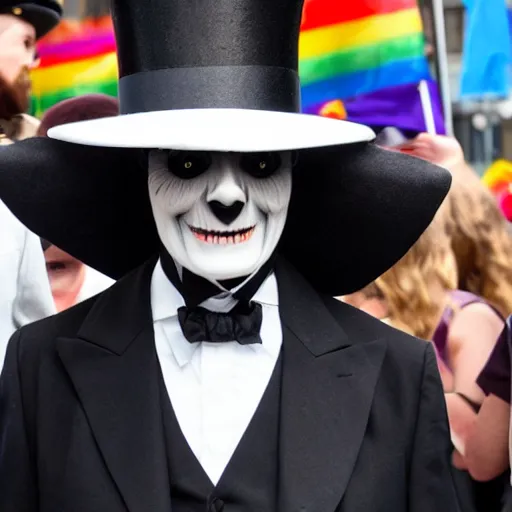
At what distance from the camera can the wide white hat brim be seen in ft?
6.44

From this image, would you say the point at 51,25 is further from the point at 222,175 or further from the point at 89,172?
the point at 222,175

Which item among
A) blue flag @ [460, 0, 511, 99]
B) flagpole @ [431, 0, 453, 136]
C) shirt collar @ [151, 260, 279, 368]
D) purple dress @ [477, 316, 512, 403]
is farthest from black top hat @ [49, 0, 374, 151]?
blue flag @ [460, 0, 511, 99]

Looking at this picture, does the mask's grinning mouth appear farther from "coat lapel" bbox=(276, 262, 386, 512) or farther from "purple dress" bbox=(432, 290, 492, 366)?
"purple dress" bbox=(432, 290, 492, 366)

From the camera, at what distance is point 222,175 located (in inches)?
83.0

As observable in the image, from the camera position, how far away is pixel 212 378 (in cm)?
217

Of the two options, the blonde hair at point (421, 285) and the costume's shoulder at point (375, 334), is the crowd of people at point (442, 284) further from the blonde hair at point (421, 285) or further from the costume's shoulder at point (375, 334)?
the costume's shoulder at point (375, 334)

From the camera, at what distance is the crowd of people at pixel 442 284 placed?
118 inches

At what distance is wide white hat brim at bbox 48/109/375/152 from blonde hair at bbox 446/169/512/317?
1.85m

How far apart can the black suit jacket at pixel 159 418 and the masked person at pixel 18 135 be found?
0.63 metres

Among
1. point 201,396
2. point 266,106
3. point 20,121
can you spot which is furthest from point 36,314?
point 266,106

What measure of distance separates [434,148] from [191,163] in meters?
2.13

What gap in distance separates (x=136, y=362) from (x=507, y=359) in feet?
4.16

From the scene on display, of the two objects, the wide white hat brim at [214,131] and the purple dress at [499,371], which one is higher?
the wide white hat brim at [214,131]

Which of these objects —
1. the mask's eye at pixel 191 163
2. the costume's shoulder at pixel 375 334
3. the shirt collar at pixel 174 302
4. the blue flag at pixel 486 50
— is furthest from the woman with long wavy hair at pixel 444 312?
the blue flag at pixel 486 50
